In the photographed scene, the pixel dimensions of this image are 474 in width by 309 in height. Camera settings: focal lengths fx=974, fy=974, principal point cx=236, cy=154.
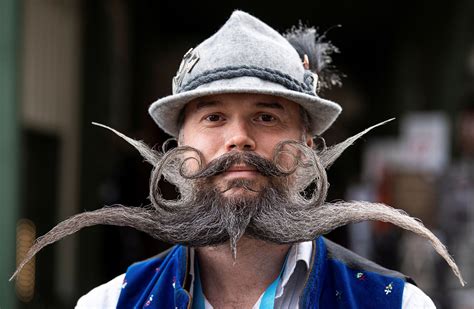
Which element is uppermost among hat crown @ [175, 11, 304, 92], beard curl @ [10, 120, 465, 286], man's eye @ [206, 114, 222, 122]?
hat crown @ [175, 11, 304, 92]

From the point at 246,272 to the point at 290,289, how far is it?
6.2 inches

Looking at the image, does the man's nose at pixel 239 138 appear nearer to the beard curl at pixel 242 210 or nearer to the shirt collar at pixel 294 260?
the beard curl at pixel 242 210

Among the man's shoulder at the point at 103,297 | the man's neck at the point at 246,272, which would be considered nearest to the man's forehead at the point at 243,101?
the man's neck at the point at 246,272

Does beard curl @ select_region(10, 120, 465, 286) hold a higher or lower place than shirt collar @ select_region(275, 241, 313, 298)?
higher

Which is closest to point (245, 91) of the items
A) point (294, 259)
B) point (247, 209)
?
point (247, 209)

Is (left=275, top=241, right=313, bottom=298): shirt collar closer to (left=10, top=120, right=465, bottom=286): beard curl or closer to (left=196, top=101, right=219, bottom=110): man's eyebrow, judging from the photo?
(left=10, top=120, right=465, bottom=286): beard curl

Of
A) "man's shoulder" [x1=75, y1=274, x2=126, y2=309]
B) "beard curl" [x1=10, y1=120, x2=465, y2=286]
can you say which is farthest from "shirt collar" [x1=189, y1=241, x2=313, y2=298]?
"man's shoulder" [x1=75, y1=274, x2=126, y2=309]

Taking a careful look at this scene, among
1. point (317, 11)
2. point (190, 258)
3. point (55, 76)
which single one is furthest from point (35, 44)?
point (317, 11)

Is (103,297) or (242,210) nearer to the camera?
(242,210)

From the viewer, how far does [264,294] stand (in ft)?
10.6

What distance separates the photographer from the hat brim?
122 inches

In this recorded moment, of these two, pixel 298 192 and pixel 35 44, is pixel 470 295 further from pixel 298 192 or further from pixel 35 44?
pixel 298 192

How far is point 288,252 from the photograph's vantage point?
10.8ft

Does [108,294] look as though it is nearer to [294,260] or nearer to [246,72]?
[294,260]
